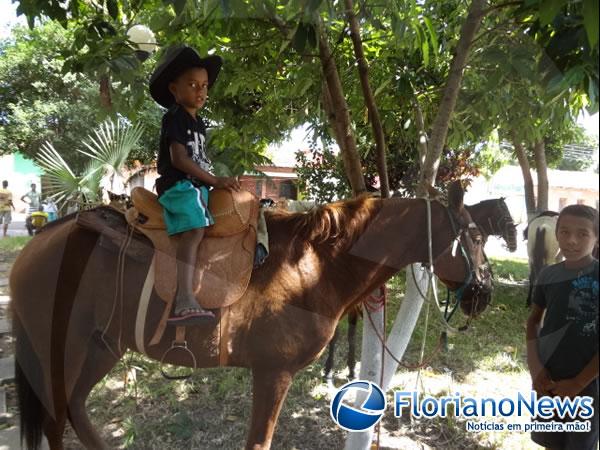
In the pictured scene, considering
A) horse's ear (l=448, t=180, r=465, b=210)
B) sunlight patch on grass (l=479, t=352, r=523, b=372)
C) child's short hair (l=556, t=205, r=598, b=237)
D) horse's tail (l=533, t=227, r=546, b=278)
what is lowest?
sunlight patch on grass (l=479, t=352, r=523, b=372)

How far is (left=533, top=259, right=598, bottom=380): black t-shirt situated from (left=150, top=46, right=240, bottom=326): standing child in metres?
1.44

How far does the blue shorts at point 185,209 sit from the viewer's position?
203cm

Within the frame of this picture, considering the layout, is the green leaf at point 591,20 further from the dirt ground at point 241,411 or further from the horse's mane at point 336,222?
the dirt ground at point 241,411

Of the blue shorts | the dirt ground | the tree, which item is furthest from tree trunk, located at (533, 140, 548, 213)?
the tree

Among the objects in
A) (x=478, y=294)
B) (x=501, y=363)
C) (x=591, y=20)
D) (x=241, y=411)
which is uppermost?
→ (x=591, y=20)

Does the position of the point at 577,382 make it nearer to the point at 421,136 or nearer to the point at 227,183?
the point at 227,183

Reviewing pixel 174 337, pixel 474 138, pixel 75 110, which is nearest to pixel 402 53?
pixel 474 138

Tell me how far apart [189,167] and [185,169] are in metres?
0.02

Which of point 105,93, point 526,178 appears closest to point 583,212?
point 526,178

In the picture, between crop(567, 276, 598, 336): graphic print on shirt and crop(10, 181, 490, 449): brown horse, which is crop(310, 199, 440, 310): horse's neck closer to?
crop(10, 181, 490, 449): brown horse

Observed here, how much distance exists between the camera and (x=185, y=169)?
208cm

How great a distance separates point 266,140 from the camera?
13.1ft

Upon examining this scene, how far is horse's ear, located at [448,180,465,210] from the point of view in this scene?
2105 millimetres

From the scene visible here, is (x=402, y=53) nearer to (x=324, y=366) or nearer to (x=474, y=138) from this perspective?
(x=474, y=138)
